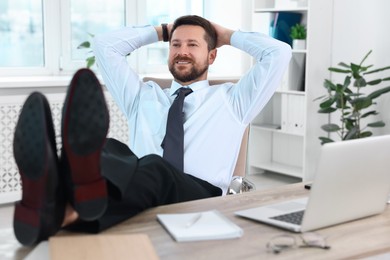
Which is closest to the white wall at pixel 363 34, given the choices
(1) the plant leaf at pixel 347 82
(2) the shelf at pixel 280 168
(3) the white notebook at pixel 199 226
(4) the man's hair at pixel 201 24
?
(1) the plant leaf at pixel 347 82

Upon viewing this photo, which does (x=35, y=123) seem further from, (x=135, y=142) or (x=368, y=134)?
(x=368, y=134)

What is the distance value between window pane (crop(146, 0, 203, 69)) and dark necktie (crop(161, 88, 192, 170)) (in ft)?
8.36

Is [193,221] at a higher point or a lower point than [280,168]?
higher

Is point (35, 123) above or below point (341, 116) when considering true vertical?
above

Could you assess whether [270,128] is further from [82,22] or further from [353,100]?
[82,22]

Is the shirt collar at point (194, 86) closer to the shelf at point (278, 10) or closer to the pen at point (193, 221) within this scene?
the pen at point (193, 221)

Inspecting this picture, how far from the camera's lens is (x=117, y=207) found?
140cm

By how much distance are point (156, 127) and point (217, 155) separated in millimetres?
245

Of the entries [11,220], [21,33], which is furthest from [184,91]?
[21,33]

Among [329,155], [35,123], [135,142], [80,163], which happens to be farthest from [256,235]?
[135,142]

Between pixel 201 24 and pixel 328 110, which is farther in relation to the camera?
pixel 328 110

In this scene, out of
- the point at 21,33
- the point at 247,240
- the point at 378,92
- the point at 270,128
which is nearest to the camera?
the point at 247,240

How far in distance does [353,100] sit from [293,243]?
8.95ft

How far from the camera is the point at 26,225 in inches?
48.3
